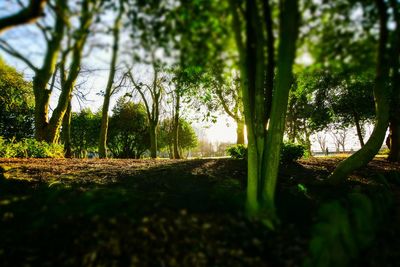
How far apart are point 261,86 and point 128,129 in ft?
107

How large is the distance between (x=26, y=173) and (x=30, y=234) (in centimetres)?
416

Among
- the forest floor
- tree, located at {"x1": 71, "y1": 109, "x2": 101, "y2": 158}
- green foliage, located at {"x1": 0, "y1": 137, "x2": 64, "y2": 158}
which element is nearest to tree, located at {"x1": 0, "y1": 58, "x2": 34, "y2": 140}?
green foliage, located at {"x1": 0, "y1": 137, "x2": 64, "y2": 158}

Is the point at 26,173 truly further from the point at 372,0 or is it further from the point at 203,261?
Answer: the point at 372,0

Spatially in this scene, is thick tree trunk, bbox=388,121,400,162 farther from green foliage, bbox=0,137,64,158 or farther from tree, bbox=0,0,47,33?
green foliage, bbox=0,137,64,158

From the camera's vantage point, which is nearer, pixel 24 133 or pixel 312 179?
pixel 312 179

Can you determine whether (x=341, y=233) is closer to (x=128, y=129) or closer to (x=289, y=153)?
(x=289, y=153)

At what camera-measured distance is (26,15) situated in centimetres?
440

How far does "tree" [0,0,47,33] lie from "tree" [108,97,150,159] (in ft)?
99.7

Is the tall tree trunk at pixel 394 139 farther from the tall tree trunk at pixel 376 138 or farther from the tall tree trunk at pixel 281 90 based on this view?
the tall tree trunk at pixel 281 90

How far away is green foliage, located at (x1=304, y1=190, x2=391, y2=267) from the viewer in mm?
4152

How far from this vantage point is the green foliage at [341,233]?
13.6ft

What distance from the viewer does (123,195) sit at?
5.45 meters

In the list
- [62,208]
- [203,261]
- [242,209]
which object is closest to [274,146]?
[242,209]

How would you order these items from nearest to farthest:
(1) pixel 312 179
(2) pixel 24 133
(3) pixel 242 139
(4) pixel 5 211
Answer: (4) pixel 5 211
(1) pixel 312 179
(3) pixel 242 139
(2) pixel 24 133
